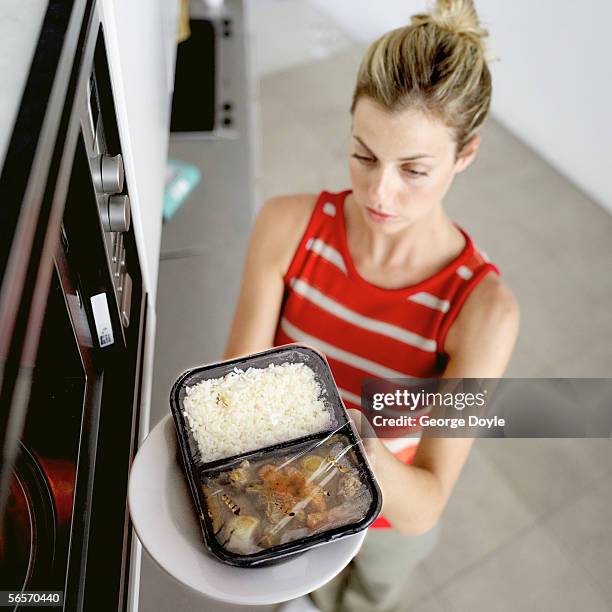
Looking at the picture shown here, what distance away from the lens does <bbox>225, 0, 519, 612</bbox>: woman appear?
3.45 feet

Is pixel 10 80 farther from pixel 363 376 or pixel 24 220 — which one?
pixel 363 376

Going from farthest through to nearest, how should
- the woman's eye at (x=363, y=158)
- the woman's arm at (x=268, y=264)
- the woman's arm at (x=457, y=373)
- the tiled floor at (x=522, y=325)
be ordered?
the tiled floor at (x=522, y=325)
the woman's arm at (x=268, y=264)
the woman's eye at (x=363, y=158)
the woman's arm at (x=457, y=373)

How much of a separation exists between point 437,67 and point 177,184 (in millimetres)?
700

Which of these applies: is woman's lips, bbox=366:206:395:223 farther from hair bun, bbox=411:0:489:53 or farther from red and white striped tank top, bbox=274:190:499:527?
hair bun, bbox=411:0:489:53

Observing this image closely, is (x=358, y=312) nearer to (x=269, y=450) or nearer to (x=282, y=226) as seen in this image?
(x=282, y=226)

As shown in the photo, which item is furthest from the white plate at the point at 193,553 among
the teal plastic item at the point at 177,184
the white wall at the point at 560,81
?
the white wall at the point at 560,81

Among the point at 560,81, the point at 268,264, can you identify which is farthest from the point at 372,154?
the point at 560,81

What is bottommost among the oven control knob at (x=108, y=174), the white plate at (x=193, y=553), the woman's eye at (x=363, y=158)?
the white plate at (x=193, y=553)

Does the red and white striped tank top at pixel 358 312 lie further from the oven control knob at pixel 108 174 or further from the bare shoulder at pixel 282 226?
the oven control knob at pixel 108 174

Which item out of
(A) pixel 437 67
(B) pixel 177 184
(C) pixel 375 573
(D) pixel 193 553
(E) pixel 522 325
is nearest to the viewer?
(D) pixel 193 553

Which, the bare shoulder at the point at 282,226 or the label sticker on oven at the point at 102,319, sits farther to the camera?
the bare shoulder at the point at 282,226

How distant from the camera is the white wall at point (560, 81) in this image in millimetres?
2543

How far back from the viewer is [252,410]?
26.0 inches

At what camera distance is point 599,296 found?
2.48 meters
